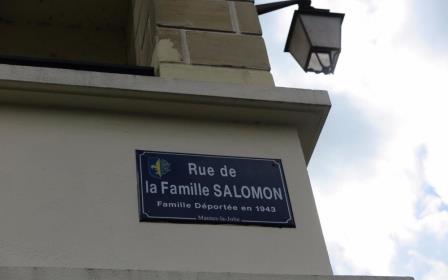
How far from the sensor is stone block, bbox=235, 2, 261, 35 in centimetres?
414

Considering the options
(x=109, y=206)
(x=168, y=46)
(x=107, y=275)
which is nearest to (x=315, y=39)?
(x=168, y=46)

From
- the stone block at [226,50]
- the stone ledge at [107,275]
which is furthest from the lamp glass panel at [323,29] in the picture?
the stone ledge at [107,275]

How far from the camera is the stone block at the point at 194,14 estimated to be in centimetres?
402

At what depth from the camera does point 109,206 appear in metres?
3.03

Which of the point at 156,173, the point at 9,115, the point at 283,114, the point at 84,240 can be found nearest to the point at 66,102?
the point at 9,115

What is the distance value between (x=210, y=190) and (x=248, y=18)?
1.39 m

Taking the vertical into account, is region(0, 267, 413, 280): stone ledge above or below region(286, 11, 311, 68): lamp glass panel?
below

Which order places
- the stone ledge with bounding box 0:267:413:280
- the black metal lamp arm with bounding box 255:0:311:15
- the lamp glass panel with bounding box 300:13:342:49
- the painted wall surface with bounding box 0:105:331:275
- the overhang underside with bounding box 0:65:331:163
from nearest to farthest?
the stone ledge with bounding box 0:267:413:280 → the painted wall surface with bounding box 0:105:331:275 → the overhang underside with bounding box 0:65:331:163 → the lamp glass panel with bounding box 300:13:342:49 → the black metal lamp arm with bounding box 255:0:311:15

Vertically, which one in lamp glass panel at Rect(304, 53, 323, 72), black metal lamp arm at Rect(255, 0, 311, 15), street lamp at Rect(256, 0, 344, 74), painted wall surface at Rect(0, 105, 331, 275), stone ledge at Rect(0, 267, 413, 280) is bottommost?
stone ledge at Rect(0, 267, 413, 280)

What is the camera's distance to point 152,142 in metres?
3.38

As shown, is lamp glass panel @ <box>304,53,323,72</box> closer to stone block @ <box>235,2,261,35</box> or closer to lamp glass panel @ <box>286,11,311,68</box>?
lamp glass panel @ <box>286,11,311,68</box>

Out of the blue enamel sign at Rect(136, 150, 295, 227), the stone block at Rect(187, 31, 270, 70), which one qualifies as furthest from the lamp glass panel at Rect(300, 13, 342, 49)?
the blue enamel sign at Rect(136, 150, 295, 227)

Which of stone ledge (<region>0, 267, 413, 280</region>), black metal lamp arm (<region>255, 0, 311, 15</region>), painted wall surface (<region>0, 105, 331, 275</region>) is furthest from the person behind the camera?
black metal lamp arm (<region>255, 0, 311, 15</region>)

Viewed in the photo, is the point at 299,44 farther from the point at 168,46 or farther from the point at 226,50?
the point at 168,46
